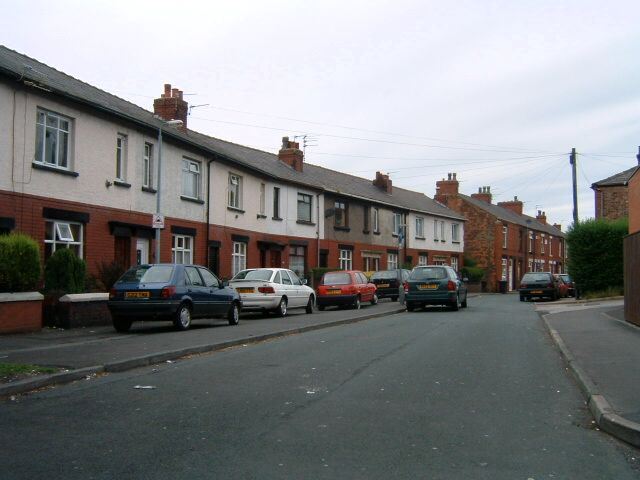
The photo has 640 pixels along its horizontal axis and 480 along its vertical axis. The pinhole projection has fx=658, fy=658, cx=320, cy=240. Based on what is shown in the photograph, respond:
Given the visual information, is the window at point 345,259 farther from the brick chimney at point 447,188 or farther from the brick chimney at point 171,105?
the brick chimney at point 447,188

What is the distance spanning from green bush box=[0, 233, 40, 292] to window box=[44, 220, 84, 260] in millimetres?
3792

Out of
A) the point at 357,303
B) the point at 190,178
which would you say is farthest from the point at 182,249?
the point at 357,303

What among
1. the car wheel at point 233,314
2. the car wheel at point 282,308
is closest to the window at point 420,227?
the car wheel at point 282,308

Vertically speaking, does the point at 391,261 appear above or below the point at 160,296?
above

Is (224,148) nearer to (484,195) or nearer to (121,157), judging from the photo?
(121,157)

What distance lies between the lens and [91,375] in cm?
920

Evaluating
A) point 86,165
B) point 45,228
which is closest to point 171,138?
point 86,165

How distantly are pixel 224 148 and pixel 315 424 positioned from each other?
86.1 ft

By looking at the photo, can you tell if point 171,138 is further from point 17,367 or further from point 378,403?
point 378,403

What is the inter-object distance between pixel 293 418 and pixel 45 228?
13344 millimetres

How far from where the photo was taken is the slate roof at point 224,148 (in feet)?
58.2

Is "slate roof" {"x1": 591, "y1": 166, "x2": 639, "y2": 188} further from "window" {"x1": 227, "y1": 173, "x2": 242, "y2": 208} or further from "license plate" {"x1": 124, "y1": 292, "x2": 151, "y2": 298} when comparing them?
"license plate" {"x1": 124, "y1": 292, "x2": 151, "y2": 298}

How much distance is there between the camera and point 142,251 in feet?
72.8

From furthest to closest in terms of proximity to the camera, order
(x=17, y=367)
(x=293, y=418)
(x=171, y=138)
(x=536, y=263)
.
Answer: (x=536, y=263) < (x=171, y=138) < (x=17, y=367) < (x=293, y=418)
